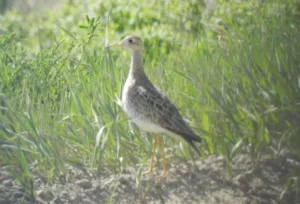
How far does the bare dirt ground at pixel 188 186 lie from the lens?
21.1ft

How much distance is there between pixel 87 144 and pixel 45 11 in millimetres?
7854

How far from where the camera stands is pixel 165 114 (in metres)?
6.85

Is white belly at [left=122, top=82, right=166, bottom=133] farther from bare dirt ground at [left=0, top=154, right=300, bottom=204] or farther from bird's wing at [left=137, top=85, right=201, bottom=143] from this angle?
bare dirt ground at [left=0, top=154, right=300, bottom=204]

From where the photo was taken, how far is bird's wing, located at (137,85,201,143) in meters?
6.70

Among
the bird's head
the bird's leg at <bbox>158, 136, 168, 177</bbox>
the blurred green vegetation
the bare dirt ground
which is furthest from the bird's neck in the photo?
the bare dirt ground

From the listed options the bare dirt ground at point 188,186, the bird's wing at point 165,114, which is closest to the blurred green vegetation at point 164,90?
the bare dirt ground at point 188,186

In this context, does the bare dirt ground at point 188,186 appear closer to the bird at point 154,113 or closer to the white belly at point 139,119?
the bird at point 154,113

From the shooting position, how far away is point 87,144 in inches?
276

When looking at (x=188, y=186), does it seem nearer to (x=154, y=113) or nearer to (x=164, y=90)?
(x=154, y=113)

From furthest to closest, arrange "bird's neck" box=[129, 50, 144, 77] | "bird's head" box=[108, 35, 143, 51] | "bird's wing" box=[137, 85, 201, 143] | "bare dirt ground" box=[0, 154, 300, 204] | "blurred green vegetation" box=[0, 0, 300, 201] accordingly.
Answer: "bird's head" box=[108, 35, 143, 51] → "bird's neck" box=[129, 50, 144, 77] → "blurred green vegetation" box=[0, 0, 300, 201] → "bird's wing" box=[137, 85, 201, 143] → "bare dirt ground" box=[0, 154, 300, 204]

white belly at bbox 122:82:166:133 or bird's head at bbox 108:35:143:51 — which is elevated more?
bird's head at bbox 108:35:143:51

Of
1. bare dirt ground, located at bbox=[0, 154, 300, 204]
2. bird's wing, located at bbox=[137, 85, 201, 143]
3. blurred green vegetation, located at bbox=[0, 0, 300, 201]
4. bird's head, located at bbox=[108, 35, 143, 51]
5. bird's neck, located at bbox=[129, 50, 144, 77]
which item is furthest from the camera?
bird's head, located at bbox=[108, 35, 143, 51]

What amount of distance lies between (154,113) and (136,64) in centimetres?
65

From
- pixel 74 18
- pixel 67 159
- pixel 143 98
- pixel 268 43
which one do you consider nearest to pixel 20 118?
pixel 67 159
